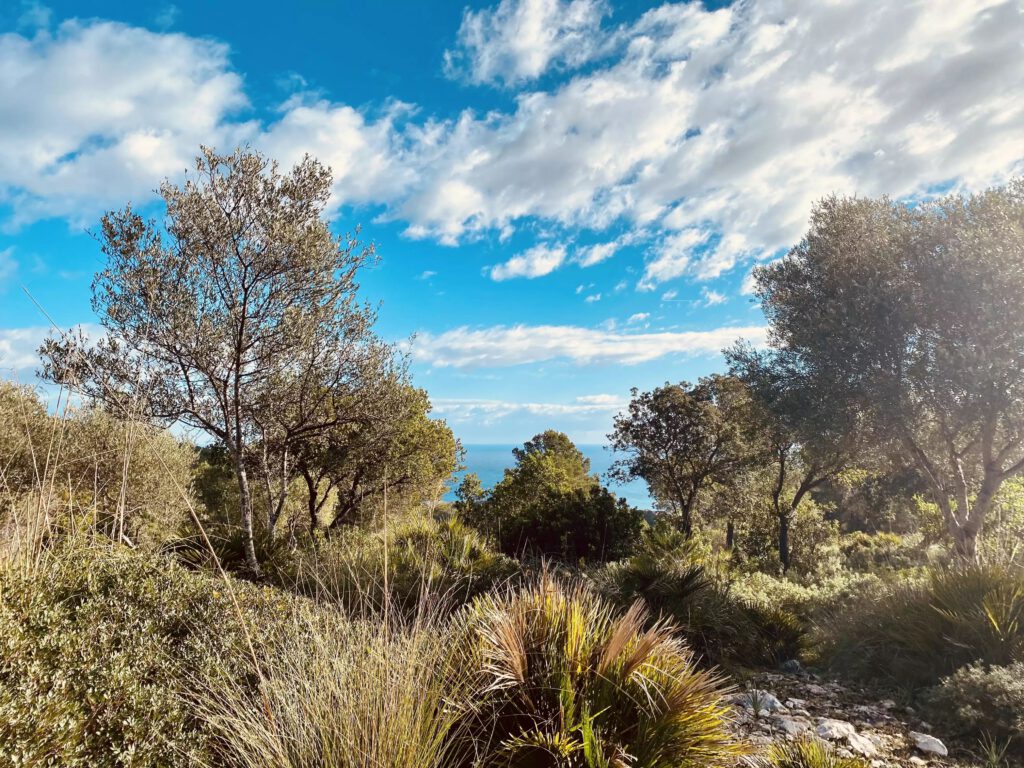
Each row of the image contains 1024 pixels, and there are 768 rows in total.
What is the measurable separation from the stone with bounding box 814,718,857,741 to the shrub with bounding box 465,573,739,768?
5.35ft

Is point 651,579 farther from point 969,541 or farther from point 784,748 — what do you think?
point 969,541

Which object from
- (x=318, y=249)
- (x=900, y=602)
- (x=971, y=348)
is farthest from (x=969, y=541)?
(x=318, y=249)

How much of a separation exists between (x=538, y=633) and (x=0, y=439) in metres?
12.4

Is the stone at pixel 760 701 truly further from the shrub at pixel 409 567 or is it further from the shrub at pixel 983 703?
the shrub at pixel 409 567

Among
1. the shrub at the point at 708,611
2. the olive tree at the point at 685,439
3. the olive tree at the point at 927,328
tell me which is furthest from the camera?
the olive tree at the point at 685,439

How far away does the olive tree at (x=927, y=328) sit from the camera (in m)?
9.50

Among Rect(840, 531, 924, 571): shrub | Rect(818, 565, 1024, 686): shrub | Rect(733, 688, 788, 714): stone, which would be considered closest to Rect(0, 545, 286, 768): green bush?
Rect(733, 688, 788, 714): stone

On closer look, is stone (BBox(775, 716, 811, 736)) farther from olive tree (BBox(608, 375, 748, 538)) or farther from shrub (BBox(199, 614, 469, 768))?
olive tree (BBox(608, 375, 748, 538))

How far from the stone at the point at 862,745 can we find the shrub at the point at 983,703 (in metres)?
0.97

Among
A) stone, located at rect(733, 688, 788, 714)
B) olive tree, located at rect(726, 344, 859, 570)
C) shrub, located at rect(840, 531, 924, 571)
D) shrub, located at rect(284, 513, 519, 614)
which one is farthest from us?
shrub, located at rect(840, 531, 924, 571)

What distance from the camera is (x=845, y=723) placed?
15.4 feet

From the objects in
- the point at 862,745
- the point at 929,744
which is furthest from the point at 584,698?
the point at 929,744

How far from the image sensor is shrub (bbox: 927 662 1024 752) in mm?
4344

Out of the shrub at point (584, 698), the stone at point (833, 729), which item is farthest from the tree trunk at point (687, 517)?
the shrub at point (584, 698)
